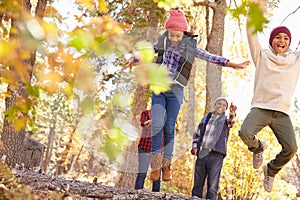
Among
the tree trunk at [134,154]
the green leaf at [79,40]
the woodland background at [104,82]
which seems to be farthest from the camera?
the tree trunk at [134,154]

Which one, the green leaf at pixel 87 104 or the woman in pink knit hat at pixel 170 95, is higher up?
the woman in pink knit hat at pixel 170 95

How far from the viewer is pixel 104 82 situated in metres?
4.45

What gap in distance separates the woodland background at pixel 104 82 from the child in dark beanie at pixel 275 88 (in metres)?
0.74

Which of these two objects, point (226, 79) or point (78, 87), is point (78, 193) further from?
point (226, 79)

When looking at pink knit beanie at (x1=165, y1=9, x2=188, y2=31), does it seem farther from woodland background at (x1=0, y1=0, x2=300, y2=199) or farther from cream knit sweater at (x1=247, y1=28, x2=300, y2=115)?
cream knit sweater at (x1=247, y1=28, x2=300, y2=115)

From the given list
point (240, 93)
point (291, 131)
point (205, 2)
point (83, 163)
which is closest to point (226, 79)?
point (240, 93)

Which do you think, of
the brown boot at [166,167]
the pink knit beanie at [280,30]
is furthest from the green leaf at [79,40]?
the pink knit beanie at [280,30]

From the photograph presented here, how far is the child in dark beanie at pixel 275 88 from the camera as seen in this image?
3.49 meters

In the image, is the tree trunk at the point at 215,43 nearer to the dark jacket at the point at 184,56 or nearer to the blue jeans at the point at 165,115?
the dark jacket at the point at 184,56

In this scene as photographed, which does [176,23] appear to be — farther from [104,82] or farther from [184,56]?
[104,82]

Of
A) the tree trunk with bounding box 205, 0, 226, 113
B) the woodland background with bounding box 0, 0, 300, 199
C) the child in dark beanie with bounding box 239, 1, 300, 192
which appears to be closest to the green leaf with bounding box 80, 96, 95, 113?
the woodland background with bounding box 0, 0, 300, 199

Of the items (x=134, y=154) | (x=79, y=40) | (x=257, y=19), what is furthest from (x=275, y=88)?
(x=134, y=154)

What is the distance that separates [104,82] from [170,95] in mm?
1023

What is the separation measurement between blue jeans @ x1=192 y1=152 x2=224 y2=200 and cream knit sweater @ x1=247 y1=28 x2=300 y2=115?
840 mm
